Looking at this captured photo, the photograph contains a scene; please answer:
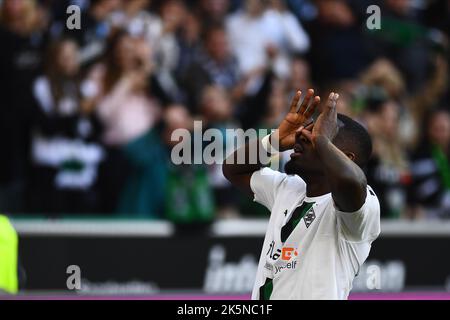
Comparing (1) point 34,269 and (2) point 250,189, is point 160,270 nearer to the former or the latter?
(1) point 34,269

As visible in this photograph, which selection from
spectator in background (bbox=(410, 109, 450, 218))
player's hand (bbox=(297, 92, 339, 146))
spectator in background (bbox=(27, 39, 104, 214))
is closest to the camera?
player's hand (bbox=(297, 92, 339, 146))

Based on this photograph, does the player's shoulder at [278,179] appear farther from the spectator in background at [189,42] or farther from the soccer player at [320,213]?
the spectator in background at [189,42]

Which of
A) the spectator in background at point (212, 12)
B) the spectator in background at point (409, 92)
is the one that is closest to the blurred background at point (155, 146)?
the spectator in background at point (212, 12)

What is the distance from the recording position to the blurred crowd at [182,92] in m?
11.1

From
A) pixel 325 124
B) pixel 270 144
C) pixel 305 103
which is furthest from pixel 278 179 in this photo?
pixel 325 124

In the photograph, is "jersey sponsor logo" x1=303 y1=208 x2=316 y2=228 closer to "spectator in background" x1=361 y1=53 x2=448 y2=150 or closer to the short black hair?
the short black hair

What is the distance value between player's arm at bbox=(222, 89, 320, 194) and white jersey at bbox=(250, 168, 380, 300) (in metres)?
0.36

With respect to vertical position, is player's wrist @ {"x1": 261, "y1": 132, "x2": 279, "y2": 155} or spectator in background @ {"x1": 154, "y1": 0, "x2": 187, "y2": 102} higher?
spectator in background @ {"x1": 154, "y1": 0, "x2": 187, "y2": 102}

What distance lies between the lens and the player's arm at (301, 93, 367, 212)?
14.7ft

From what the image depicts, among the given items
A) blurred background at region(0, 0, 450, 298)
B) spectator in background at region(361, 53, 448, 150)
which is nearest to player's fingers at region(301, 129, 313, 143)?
blurred background at region(0, 0, 450, 298)

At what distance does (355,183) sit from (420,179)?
318 inches

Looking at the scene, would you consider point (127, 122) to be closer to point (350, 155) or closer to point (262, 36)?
A: point (262, 36)

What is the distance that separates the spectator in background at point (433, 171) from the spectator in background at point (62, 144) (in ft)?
14.1

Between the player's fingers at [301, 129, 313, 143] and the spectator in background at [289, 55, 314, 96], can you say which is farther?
the spectator in background at [289, 55, 314, 96]
